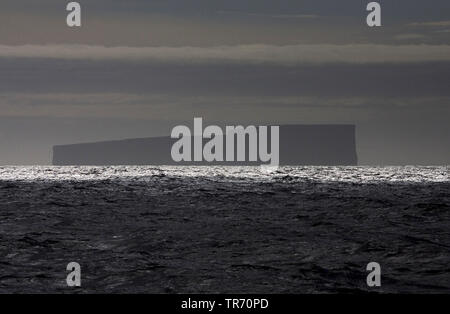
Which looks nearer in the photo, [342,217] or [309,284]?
[309,284]

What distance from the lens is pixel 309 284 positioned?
20.3m

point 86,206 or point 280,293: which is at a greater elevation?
point 86,206

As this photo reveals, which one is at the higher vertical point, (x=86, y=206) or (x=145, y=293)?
(x=86, y=206)

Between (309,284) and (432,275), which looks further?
(432,275)

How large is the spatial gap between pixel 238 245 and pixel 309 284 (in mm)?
7866

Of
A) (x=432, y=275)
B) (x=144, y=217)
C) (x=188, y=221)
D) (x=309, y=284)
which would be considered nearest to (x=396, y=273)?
(x=432, y=275)

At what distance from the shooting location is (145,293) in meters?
19.5

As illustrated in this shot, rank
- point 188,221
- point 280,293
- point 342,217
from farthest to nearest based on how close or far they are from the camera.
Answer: point 342,217
point 188,221
point 280,293

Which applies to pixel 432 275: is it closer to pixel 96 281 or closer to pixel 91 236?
pixel 96 281

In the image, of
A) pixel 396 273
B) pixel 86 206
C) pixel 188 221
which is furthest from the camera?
pixel 86 206

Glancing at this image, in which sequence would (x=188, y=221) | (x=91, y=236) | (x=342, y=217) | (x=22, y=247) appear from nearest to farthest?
(x=22, y=247) < (x=91, y=236) < (x=188, y=221) < (x=342, y=217)

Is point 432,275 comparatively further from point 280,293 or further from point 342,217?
point 342,217

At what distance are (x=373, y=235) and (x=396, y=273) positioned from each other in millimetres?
8875

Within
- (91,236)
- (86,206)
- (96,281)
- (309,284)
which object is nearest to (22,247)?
→ (91,236)
